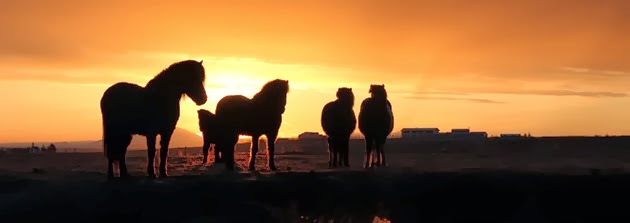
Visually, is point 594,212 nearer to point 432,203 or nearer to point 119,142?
point 432,203


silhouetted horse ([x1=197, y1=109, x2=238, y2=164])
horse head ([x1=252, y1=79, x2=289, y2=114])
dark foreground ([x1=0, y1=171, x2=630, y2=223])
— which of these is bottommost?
dark foreground ([x1=0, y1=171, x2=630, y2=223])

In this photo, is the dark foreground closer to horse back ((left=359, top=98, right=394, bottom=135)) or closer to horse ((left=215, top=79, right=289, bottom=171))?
horse ((left=215, top=79, right=289, bottom=171))

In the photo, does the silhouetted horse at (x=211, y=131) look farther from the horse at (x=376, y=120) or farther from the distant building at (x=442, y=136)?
the distant building at (x=442, y=136)

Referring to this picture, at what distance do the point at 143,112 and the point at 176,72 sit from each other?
1.47 m

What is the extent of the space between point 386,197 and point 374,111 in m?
9.19

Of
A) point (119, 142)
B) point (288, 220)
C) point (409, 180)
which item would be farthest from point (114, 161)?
point (409, 180)

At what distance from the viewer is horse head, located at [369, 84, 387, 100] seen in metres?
27.6

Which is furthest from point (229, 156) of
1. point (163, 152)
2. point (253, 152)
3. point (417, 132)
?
point (417, 132)

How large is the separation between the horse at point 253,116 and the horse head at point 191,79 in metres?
2.91

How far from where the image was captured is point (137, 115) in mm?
19750

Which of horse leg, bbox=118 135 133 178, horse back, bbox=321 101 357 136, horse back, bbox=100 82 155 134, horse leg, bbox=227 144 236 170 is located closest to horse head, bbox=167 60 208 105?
horse back, bbox=100 82 155 134

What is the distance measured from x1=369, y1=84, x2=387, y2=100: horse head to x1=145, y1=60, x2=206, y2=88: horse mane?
8.53 meters

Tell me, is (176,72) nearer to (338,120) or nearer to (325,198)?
(325,198)

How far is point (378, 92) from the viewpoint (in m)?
27.6
